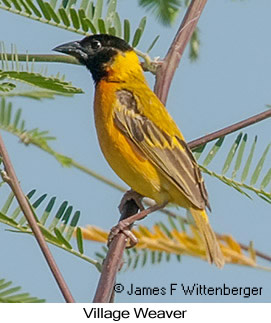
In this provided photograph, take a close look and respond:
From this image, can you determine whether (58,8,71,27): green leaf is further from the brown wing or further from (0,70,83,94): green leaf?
the brown wing

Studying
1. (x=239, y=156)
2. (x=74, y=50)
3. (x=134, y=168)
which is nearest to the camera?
(x=239, y=156)

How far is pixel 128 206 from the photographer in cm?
316

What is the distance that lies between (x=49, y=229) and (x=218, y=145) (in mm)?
806

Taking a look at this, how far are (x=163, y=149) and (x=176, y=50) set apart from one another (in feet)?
2.58

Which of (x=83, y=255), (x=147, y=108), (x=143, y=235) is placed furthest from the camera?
(x=147, y=108)

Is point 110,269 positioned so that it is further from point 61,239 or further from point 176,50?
point 176,50

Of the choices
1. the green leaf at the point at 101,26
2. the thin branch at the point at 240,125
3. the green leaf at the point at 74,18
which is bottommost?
the thin branch at the point at 240,125

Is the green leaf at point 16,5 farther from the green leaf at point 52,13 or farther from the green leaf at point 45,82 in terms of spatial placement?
the green leaf at point 45,82

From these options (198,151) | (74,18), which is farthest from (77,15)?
(198,151)

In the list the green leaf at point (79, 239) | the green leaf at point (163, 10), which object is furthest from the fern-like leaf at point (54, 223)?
the green leaf at point (163, 10)

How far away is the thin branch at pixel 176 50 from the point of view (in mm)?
2789

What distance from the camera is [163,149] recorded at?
350cm
